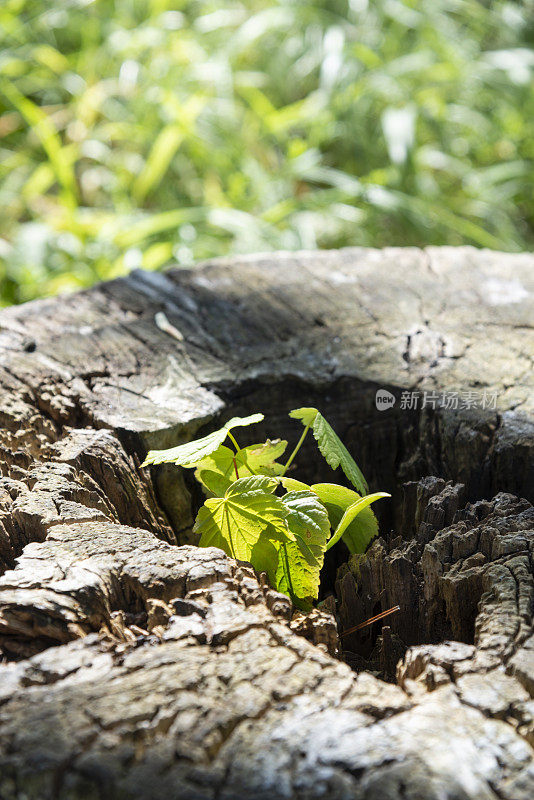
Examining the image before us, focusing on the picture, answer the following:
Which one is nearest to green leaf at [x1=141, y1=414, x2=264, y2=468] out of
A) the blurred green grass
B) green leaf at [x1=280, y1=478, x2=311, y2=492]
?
green leaf at [x1=280, y1=478, x2=311, y2=492]

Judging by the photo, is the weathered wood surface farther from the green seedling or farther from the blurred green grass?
the blurred green grass

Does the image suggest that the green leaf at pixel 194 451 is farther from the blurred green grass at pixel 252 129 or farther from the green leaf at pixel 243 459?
the blurred green grass at pixel 252 129

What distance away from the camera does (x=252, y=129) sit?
3.28 metres

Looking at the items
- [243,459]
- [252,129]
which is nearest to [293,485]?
[243,459]

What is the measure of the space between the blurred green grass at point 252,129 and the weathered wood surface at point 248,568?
1222 millimetres

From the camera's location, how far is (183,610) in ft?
2.71

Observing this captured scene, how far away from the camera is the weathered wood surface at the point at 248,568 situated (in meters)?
0.65

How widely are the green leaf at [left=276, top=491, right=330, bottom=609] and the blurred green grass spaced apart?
5.96ft

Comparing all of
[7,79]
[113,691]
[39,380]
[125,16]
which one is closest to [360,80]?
[125,16]

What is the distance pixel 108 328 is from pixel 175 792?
985 millimetres

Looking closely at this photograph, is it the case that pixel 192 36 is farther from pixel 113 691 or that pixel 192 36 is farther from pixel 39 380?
pixel 113 691

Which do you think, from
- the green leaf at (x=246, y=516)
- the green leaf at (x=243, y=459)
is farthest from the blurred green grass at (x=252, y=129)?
the green leaf at (x=246, y=516)

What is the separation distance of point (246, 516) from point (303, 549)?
88 mm

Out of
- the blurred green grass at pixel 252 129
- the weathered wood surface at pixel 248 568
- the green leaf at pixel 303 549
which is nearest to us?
the weathered wood surface at pixel 248 568
